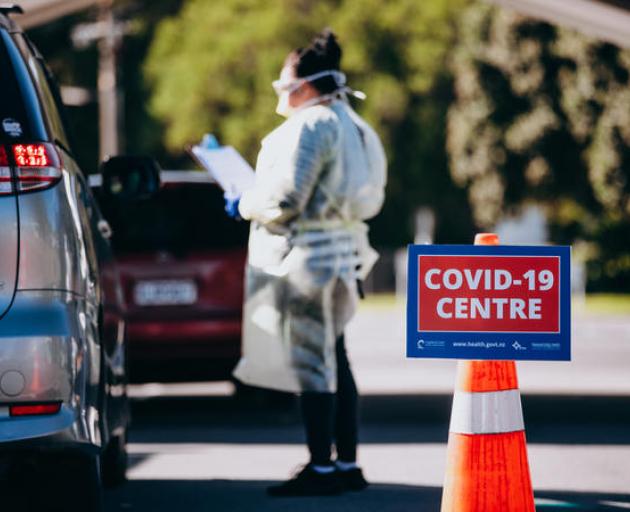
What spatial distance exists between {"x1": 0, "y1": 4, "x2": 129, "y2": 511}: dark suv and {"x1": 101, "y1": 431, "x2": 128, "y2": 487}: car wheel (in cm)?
147

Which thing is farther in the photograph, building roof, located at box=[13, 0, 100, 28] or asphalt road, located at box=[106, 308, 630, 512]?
building roof, located at box=[13, 0, 100, 28]

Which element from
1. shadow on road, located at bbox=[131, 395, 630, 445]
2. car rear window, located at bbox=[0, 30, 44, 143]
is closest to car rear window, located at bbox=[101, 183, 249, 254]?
shadow on road, located at bbox=[131, 395, 630, 445]

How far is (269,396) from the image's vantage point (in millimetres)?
11055

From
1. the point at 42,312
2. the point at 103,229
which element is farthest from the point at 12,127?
the point at 103,229

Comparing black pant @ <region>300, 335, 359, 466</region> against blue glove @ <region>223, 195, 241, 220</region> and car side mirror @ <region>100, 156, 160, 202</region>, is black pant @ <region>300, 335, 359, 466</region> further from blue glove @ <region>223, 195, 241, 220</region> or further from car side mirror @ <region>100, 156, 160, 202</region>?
car side mirror @ <region>100, 156, 160, 202</region>

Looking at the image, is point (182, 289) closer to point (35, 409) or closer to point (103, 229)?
point (103, 229)

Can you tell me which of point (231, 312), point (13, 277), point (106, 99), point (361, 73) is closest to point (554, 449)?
point (231, 312)

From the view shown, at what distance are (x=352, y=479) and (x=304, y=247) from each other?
1.07 metres

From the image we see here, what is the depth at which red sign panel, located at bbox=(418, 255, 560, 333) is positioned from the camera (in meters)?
5.25

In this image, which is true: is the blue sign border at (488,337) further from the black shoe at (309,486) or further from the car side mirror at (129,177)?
the car side mirror at (129,177)

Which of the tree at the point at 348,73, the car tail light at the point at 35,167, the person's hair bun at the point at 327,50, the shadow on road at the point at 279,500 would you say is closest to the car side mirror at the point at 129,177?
the person's hair bun at the point at 327,50

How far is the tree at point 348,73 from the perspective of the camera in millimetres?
44750

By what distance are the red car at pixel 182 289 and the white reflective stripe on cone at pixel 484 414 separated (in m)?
5.25

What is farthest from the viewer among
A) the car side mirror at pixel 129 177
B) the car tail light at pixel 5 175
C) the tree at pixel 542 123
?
the tree at pixel 542 123
